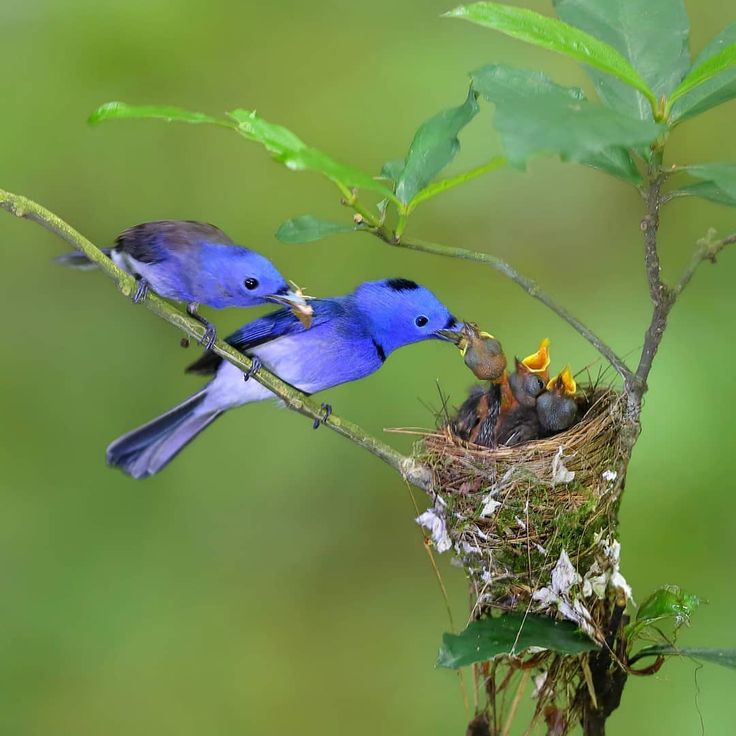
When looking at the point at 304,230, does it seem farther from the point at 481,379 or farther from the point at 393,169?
the point at 481,379

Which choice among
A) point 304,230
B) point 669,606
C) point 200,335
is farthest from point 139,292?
point 669,606

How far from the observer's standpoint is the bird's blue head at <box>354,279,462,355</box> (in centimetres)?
236

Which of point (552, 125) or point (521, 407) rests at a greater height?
point (521, 407)

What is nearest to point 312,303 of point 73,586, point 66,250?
point 66,250

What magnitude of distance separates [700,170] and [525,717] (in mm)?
2279

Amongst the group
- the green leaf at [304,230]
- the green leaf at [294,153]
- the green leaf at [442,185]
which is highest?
the green leaf at [304,230]

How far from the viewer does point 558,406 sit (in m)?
2.42

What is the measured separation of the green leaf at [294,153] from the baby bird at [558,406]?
1298 mm

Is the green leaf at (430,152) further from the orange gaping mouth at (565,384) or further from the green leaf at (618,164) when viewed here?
the orange gaping mouth at (565,384)

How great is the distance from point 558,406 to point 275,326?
0.75 meters

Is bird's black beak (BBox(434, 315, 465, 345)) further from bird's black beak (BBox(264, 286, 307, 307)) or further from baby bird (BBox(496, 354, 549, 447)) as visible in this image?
bird's black beak (BBox(264, 286, 307, 307))

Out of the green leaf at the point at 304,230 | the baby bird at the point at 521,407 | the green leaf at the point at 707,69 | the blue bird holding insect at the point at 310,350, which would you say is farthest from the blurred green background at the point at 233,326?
the green leaf at the point at 707,69

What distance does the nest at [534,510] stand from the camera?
1867mm

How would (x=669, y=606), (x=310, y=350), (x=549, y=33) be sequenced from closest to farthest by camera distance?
1. (x=549, y=33)
2. (x=669, y=606)
3. (x=310, y=350)
